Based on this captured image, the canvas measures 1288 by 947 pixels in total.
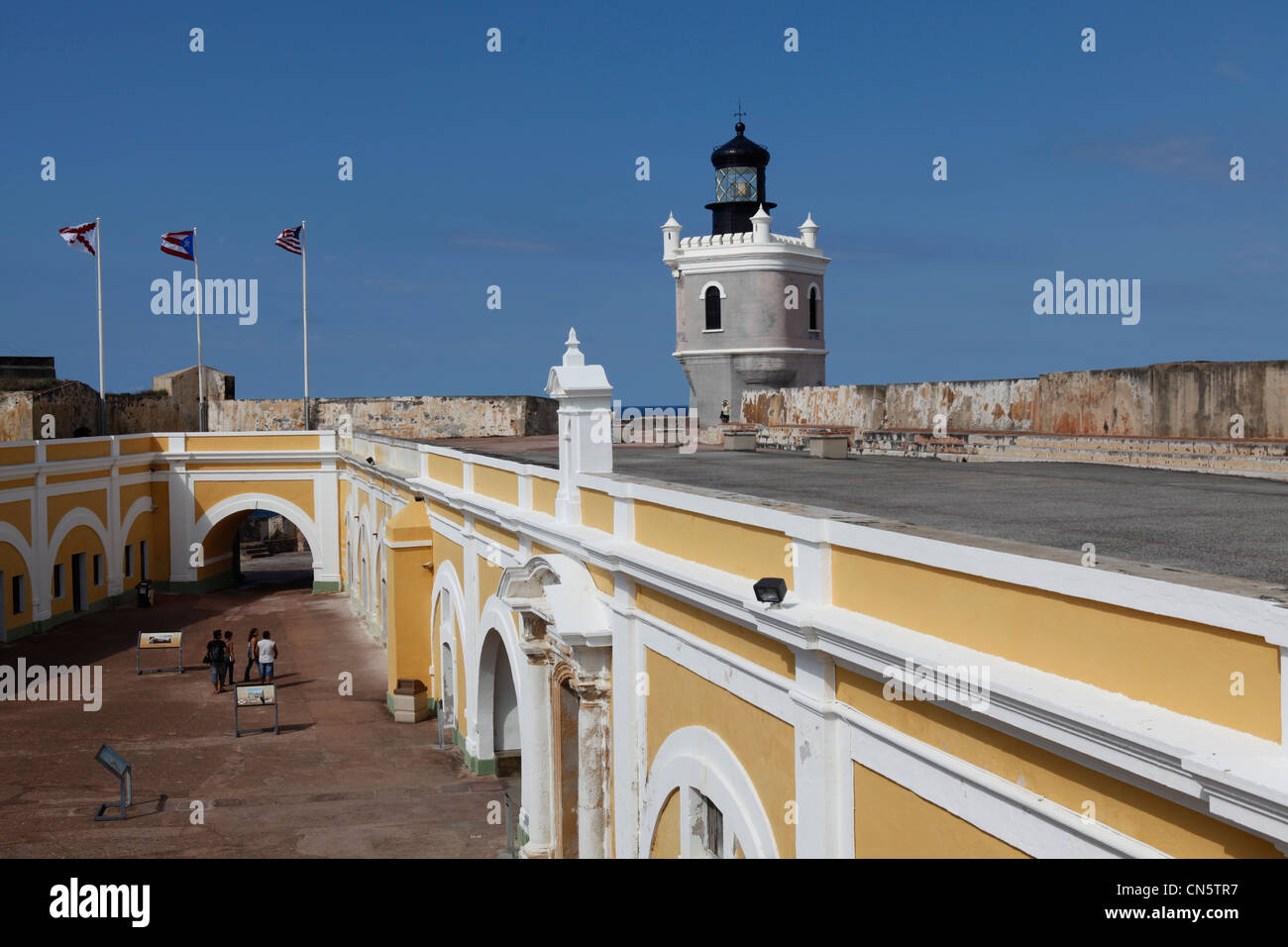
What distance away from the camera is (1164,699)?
13.2 ft

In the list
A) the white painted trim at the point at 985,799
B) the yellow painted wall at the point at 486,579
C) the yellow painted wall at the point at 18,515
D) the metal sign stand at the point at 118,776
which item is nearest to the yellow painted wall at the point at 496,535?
the yellow painted wall at the point at 486,579

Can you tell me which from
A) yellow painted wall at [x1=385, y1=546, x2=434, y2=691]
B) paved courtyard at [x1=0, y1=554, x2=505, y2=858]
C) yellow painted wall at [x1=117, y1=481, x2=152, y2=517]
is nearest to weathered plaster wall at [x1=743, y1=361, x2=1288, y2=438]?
yellow painted wall at [x1=385, y1=546, x2=434, y2=691]

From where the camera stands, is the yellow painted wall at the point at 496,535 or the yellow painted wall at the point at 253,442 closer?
the yellow painted wall at the point at 496,535

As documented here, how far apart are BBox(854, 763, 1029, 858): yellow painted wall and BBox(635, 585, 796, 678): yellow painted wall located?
0.89m

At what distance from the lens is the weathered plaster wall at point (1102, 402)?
1173cm

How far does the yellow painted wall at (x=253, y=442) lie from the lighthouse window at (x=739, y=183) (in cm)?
1796

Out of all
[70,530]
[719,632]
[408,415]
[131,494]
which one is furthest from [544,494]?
[408,415]

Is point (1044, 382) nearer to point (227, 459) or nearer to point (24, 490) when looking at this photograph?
point (24, 490)

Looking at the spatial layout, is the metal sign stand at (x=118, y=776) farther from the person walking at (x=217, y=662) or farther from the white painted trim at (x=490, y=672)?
the person walking at (x=217, y=662)

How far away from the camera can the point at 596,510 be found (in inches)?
423

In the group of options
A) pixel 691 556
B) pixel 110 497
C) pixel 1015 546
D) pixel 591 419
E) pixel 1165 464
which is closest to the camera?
pixel 1015 546

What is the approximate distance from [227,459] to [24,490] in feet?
26.9

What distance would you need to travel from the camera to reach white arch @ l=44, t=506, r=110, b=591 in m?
27.3
